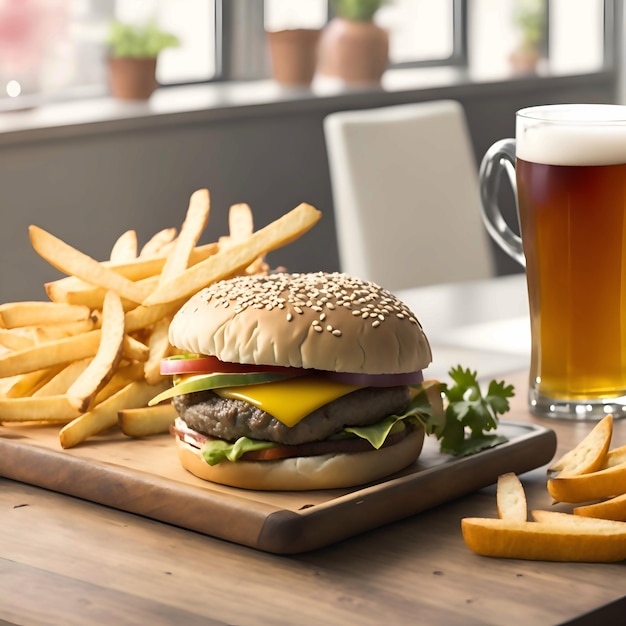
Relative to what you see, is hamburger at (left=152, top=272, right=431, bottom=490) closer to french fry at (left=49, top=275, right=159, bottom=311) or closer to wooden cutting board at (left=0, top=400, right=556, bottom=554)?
wooden cutting board at (left=0, top=400, right=556, bottom=554)

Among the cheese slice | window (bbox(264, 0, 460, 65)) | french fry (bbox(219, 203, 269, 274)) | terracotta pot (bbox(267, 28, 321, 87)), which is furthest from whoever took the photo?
window (bbox(264, 0, 460, 65))

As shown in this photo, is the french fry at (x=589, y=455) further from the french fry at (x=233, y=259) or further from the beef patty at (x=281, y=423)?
the french fry at (x=233, y=259)

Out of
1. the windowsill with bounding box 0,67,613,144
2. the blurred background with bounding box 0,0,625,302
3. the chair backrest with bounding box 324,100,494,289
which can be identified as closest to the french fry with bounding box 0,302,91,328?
the chair backrest with bounding box 324,100,494,289

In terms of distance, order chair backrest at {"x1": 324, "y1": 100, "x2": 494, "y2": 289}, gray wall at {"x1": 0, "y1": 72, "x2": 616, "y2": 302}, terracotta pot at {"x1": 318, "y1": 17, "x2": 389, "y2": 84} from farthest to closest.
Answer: terracotta pot at {"x1": 318, "y1": 17, "x2": 389, "y2": 84}, gray wall at {"x1": 0, "y1": 72, "x2": 616, "y2": 302}, chair backrest at {"x1": 324, "y1": 100, "x2": 494, "y2": 289}

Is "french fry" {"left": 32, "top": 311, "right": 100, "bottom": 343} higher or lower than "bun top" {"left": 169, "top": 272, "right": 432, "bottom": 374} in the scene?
lower

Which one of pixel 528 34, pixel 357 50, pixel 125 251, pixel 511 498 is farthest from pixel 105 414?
pixel 528 34

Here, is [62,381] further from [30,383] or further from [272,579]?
[272,579]
